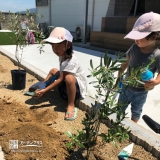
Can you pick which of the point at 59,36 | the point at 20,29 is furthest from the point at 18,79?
the point at 59,36

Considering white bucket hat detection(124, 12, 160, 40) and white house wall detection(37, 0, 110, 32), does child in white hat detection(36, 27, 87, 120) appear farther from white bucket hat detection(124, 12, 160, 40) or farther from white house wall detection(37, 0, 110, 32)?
white house wall detection(37, 0, 110, 32)

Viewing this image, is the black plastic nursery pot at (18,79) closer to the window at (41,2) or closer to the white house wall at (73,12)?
the white house wall at (73,12)

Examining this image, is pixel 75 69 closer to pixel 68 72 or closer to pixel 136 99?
pixel 68 72

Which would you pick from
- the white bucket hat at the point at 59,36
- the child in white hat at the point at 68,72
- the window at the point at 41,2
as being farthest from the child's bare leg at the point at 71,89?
the window at the point at 41,2

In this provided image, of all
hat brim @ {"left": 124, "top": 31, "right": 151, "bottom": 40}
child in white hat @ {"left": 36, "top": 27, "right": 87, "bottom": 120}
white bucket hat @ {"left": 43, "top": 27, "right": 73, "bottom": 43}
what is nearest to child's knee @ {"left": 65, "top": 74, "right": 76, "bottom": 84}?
child in white hat @ {"left": 36, "top": 27, "right": 87, "bottom": 120}

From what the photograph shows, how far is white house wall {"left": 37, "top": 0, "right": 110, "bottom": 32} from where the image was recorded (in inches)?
409

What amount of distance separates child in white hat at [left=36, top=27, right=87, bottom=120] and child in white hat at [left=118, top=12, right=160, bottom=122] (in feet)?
1.94

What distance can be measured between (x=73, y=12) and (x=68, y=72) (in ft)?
36.3

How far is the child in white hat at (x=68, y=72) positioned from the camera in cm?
224

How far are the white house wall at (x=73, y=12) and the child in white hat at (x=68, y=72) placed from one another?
8272 mm

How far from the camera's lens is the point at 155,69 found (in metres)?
1.88

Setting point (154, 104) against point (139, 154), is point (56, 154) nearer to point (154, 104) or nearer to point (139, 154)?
point (139, 154)

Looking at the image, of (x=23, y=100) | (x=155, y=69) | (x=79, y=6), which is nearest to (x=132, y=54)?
(x=155, y=69)

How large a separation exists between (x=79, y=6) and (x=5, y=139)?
1146cm
